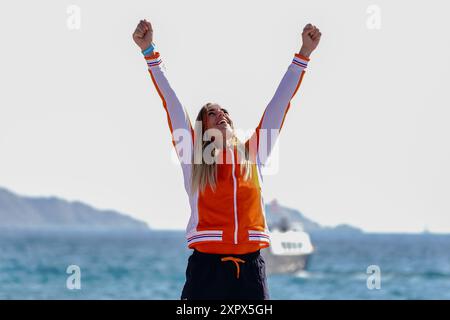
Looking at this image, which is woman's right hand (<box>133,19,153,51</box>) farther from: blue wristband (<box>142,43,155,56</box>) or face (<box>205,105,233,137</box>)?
face (<box>205,105,233,137</box>)

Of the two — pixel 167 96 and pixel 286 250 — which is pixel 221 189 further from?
pixel 286 250

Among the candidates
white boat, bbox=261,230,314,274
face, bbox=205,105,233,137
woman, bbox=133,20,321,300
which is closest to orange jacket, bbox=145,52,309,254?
woman, bbox=133,20,321,300

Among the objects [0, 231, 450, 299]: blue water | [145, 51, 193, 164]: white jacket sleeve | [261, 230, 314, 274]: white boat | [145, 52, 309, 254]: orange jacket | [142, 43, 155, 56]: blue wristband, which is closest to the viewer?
[145, 52, 309, 254]: orange jacket

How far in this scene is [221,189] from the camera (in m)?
4.36

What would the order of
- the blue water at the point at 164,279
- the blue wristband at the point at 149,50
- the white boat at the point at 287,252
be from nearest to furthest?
the blue wristband at the point at 149,50
the blue water at the point at 164,279
the white boat at the point at 287,252

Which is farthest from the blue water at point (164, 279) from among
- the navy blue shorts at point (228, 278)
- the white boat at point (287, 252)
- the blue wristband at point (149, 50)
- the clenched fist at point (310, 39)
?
the clenched fist at point (310, 39)

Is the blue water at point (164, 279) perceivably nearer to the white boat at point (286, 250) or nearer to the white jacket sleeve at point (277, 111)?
the white boat at point (286, 250)

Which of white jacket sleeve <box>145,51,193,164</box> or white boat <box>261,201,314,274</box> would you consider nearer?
white jacket sleeve <box>145,51,193,164</box>

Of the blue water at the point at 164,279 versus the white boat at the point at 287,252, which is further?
the white boat at the point at 287,252

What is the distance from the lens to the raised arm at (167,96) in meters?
4.52

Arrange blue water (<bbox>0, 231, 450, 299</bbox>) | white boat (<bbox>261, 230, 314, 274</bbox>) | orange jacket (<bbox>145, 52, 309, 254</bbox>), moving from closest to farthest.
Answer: orange jacket (<bbox>145, 52, 309, 254</bbox>), blue water (<bbox>0, 231, 450, 299</bbox>), white boat (<bbox>261, 230, 314, 274</bbox>)

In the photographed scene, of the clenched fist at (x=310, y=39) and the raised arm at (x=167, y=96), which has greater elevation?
the clenched fist at (x=310, y=39)

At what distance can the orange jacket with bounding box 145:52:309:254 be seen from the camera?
4309 mm
